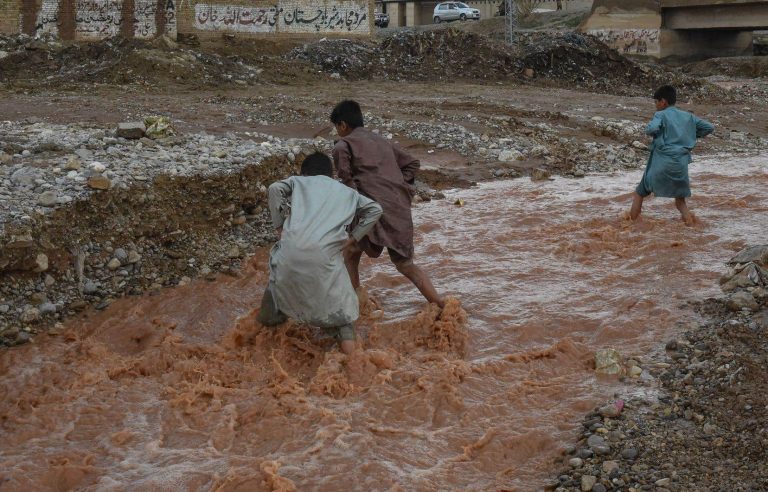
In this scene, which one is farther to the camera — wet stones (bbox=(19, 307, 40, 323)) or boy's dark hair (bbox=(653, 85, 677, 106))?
boy's dark hair (bbox=(653, 85, 677, 106))

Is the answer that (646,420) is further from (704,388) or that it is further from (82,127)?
(82,127)

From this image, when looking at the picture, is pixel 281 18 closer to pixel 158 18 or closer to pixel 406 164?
pixel 158 18

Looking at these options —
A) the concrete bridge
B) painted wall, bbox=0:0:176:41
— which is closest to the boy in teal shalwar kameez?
painted wall, bbox=0:0:176:41

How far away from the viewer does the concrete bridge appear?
1091 inches

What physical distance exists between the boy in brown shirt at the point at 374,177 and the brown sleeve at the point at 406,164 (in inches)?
1.5

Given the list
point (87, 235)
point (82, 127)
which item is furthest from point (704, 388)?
point (82, 127)

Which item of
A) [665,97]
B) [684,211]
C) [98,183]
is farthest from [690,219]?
[98,183]

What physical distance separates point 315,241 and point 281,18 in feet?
62.1

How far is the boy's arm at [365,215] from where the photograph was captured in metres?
5.21

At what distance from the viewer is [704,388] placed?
4.79 metres

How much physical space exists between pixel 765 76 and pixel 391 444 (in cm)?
2450

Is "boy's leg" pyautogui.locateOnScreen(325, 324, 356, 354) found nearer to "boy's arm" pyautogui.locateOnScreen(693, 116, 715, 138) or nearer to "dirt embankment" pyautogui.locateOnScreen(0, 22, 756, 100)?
"boy's arm" pyautogui.locateOnScreen(693, 116, 715, 138)

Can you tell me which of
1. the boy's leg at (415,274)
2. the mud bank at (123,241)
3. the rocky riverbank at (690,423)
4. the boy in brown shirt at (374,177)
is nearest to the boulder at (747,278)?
the rocky riverbank at (690,423)

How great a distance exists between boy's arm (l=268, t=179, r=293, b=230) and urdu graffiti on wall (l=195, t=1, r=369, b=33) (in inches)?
720
